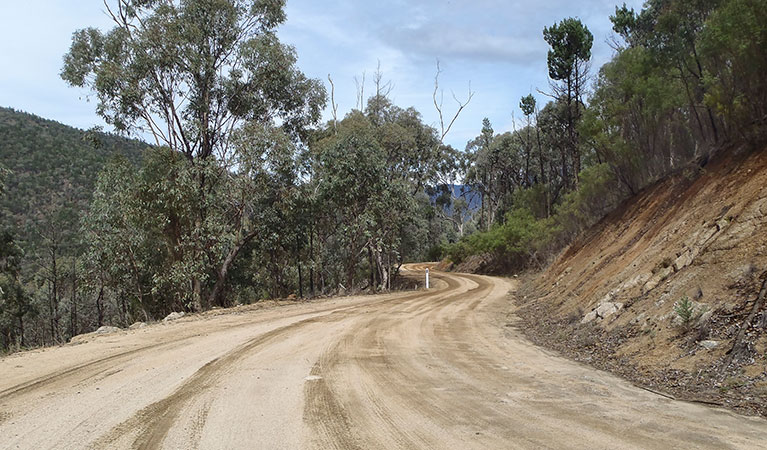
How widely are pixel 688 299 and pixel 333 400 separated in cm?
582

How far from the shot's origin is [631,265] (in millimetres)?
11438

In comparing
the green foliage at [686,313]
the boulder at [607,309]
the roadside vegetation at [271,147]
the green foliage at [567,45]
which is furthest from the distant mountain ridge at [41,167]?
the green foliage at [686,313]

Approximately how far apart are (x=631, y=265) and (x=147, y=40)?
19629mm

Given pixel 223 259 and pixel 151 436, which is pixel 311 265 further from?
pixel 151 436

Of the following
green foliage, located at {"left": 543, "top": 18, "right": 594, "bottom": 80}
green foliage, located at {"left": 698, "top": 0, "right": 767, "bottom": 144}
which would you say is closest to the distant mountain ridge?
green foliage, located at {"left": 543, "top": 18, "right": 594, "bottom": 80}

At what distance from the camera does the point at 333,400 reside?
216 inches

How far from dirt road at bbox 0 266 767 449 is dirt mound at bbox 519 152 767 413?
71 centimetres

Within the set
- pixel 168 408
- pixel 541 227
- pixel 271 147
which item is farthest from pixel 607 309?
pixel 541 227

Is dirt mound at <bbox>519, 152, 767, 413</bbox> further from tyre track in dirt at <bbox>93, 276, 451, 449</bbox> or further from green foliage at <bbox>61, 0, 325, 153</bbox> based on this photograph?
green foliage at <bbox>61, 0, 325, 153</bbox>

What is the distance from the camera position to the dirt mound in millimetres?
5914

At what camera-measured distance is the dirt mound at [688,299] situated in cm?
591

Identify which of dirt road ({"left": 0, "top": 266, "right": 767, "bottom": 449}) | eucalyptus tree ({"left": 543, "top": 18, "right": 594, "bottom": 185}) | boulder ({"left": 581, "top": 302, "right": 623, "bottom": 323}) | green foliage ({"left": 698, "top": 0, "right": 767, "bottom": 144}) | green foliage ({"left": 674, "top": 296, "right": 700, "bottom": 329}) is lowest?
dirt road ({"left": 0, "top": 266, "right": 767, "bottom": 449})

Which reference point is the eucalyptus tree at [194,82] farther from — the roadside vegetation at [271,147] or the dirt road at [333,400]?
the dirt road at [333,400]

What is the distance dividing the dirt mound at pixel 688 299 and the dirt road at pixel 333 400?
2.33 feet
